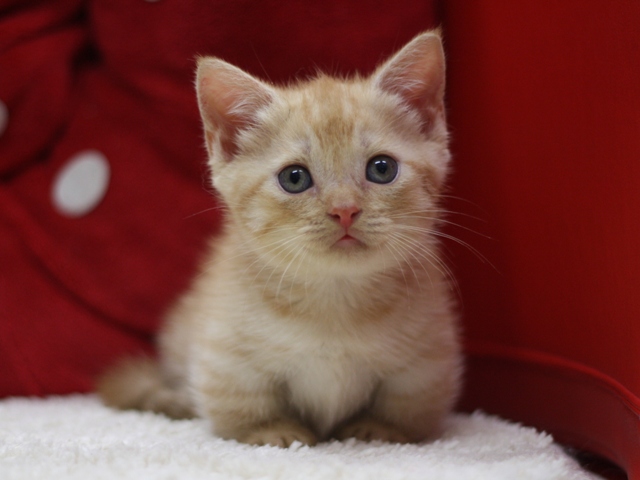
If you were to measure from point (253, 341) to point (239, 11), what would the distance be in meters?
0.79

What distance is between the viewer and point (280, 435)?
3.77 feet

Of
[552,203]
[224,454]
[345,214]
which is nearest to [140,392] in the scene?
[224,454]

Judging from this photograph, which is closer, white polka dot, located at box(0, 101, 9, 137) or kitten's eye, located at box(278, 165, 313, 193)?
kitten's eye, located at box(278, 165, 313, 193)

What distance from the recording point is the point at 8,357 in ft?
5.10

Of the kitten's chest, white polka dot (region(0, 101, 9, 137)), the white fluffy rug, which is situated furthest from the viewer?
white polka dot (region(0, 101, 9, 137))

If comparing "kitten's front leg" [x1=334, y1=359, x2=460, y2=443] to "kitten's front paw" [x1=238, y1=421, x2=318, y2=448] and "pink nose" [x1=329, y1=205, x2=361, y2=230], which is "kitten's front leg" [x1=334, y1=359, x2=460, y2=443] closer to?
"kitten's front paw" [x1=238, y1=421, x2=318, y2=448]

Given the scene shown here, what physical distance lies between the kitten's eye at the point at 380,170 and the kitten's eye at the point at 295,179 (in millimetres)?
109

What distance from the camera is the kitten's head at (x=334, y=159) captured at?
1.09m

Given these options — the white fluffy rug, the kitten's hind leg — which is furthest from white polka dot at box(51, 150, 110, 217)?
the white fluffy rug

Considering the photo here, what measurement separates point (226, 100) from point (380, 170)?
0.33 metres

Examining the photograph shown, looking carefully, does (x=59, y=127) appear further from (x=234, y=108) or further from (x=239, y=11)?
(x=234, y=108)

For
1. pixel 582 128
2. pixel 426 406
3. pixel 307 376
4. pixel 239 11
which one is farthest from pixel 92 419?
pixel 582 128

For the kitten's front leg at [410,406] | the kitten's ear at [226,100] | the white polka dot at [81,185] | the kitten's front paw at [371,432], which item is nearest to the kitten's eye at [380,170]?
the kitten's ear at [226,100]

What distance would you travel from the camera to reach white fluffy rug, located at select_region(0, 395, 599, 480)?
90 centimetres
